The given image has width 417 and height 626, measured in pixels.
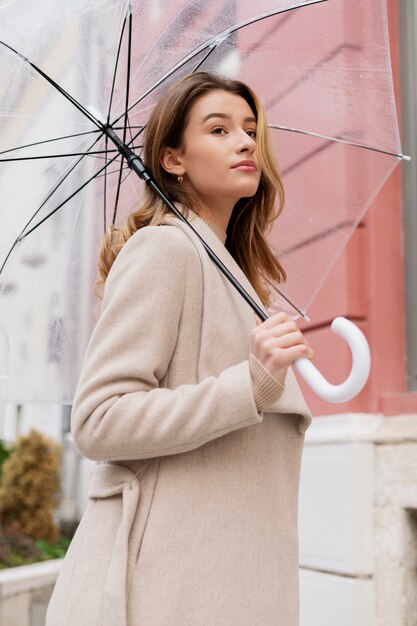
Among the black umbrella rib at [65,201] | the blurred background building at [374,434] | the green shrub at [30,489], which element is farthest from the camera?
the green shrub at [30,489]

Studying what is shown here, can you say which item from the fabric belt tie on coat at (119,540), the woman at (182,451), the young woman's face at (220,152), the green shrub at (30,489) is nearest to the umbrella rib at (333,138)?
the young woman's face at (220,152)

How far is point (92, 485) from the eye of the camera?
199cm

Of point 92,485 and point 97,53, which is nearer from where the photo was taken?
point 92,485

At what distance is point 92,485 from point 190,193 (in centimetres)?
79

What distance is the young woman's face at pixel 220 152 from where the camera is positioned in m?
2.15

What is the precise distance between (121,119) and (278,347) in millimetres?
1033

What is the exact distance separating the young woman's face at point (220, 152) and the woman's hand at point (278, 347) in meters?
0.53

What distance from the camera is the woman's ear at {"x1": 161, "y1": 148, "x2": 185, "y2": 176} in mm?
2242

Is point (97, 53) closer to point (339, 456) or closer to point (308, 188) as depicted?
point (308, 188)

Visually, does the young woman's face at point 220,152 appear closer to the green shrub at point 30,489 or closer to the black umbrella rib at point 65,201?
the black umbrella rib at point 65,201

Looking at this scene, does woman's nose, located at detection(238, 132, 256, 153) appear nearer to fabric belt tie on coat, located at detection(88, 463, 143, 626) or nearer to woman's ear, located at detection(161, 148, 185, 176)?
woman's ear, located at detection(161, 148, 185, 176)

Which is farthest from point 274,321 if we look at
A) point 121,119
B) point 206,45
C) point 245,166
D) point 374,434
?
point 374,434

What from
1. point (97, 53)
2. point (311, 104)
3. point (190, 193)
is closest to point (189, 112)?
point (190, 193)

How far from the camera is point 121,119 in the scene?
245 cm
